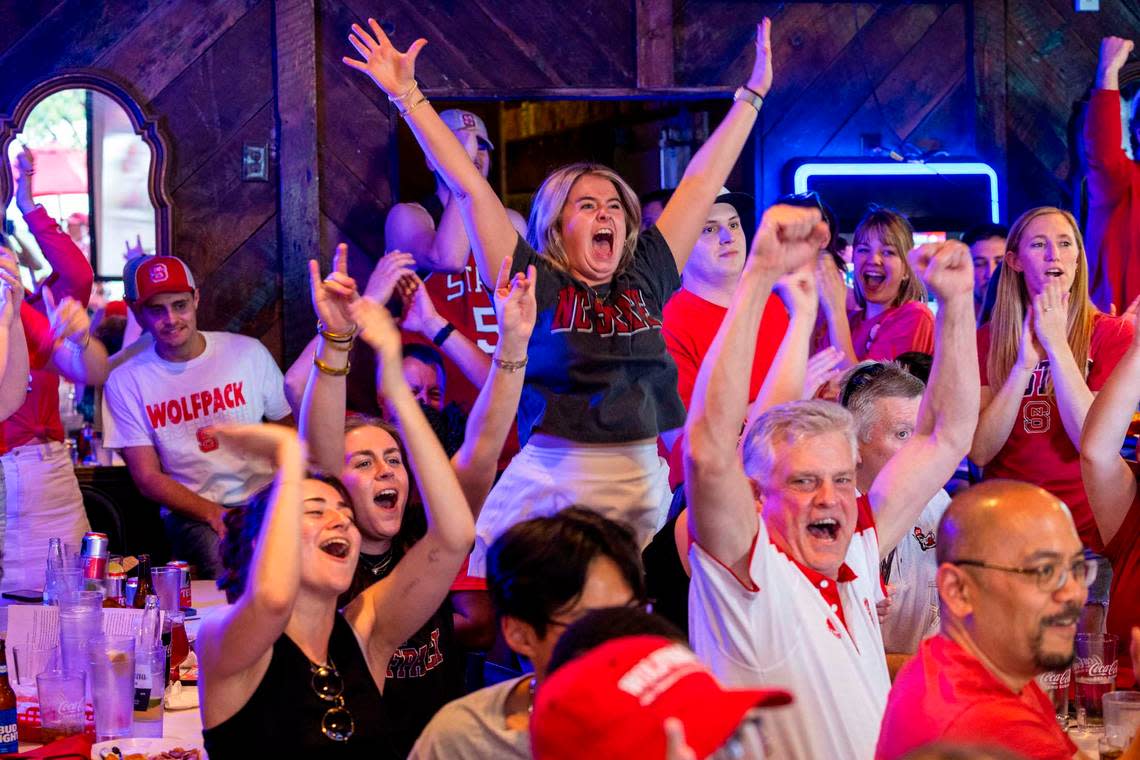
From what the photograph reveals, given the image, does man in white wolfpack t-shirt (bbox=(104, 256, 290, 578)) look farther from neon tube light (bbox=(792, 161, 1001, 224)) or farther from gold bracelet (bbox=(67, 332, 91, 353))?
neon tube light (bbox=(792, 161, 1001, 224))

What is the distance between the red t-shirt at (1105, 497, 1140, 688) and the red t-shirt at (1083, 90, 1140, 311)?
8.00ft

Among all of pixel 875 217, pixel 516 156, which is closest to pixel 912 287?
pixel 875 217

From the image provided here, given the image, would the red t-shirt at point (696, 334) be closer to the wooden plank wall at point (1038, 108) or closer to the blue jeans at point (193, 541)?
the blue jeans at point (193, 541)

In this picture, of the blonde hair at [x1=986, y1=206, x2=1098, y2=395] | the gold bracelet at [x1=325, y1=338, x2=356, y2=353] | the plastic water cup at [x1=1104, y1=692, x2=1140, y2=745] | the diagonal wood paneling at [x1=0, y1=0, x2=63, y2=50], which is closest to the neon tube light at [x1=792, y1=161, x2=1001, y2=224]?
the blonde hair at [x1=986, y1=206, x2=1098, y2=395]

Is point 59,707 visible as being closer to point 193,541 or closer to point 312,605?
point 312,605

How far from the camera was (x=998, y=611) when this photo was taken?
1914 millimetres

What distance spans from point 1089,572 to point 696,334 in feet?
6.48

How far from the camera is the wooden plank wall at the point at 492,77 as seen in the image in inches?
206

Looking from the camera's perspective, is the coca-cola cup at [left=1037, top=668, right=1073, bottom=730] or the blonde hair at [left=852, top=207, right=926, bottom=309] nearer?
the coca-cola cup at [left=1037, top=668, right=1073, bottom=730]

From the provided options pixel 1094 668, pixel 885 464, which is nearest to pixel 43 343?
pixel 885 464

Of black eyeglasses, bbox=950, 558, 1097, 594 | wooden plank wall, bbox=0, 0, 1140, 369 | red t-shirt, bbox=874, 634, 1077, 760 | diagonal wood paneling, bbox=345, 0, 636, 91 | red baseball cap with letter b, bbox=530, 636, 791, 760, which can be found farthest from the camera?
diagonal wood paneling, bbox=345, 0, 636, 91

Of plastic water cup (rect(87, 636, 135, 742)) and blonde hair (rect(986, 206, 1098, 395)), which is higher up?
blonde hair (rect(986, 206, 1098, 395))

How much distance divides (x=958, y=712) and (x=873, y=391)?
1372 millimetres

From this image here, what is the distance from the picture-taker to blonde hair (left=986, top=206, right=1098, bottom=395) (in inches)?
157
